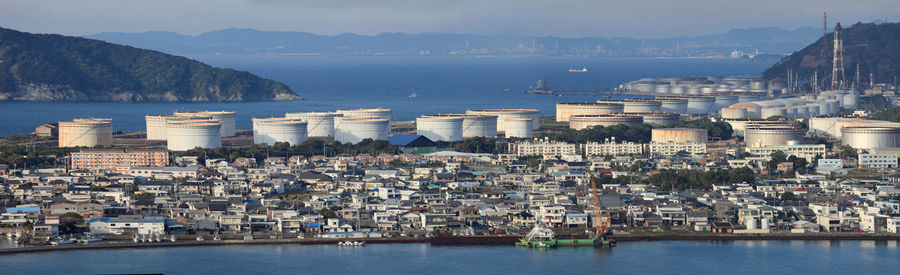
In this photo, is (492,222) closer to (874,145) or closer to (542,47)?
(874,145)

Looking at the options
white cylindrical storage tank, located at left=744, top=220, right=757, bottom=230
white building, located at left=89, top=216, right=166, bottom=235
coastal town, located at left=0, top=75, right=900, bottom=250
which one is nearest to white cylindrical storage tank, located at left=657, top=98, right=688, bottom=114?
coastal town, located at left=0, top=75, right=900, bottom=250

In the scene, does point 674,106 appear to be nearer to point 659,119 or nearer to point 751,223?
point 659,119

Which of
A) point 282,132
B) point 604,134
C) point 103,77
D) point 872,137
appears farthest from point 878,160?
point 103,77

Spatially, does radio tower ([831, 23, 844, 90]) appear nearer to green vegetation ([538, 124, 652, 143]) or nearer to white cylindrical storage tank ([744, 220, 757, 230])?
green vegetation ([538, 124, 652, 143])

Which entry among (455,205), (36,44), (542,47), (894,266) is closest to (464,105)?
(36,44)

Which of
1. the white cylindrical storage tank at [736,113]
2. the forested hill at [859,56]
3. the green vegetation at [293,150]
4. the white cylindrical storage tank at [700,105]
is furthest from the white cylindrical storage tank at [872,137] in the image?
the forested hill at [859,56]

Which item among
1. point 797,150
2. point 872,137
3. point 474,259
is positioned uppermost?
point 872,137
